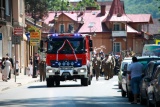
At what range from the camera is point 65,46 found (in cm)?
3925

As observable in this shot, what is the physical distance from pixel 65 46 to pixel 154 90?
17.4m

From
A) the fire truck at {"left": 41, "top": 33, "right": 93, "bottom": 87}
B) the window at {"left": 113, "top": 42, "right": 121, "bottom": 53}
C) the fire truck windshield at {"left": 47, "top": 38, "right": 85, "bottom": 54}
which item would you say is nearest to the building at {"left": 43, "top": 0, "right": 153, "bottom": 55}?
the window at {"left": 113, "top": 42, "right": 121, "bottom": 53}

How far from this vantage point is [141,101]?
2608cm

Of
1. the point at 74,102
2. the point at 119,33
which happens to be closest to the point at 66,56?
the point at 74,102

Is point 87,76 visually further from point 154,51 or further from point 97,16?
point 97,16

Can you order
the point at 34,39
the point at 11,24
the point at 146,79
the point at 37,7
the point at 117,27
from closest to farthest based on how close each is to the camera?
the point at 146,79 < the point at 34,39 < the point at 11,24 < the point at 37,7 < the point at 117,27

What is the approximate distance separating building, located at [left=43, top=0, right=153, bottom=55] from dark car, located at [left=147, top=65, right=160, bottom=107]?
283 feet

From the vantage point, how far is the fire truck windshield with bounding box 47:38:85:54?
129 ft

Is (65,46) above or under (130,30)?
under

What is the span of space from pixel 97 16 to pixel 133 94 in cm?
8945

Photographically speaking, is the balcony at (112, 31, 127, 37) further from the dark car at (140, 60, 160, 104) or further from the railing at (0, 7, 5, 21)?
the dark car at (140, 60, 160, 104)

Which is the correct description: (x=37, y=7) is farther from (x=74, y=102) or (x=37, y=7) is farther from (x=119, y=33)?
(x=74, y=102)

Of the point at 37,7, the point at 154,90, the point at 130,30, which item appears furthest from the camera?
the point at 130,30

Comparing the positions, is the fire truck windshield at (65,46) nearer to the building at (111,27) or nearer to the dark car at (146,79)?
the dark car at (146,79)
